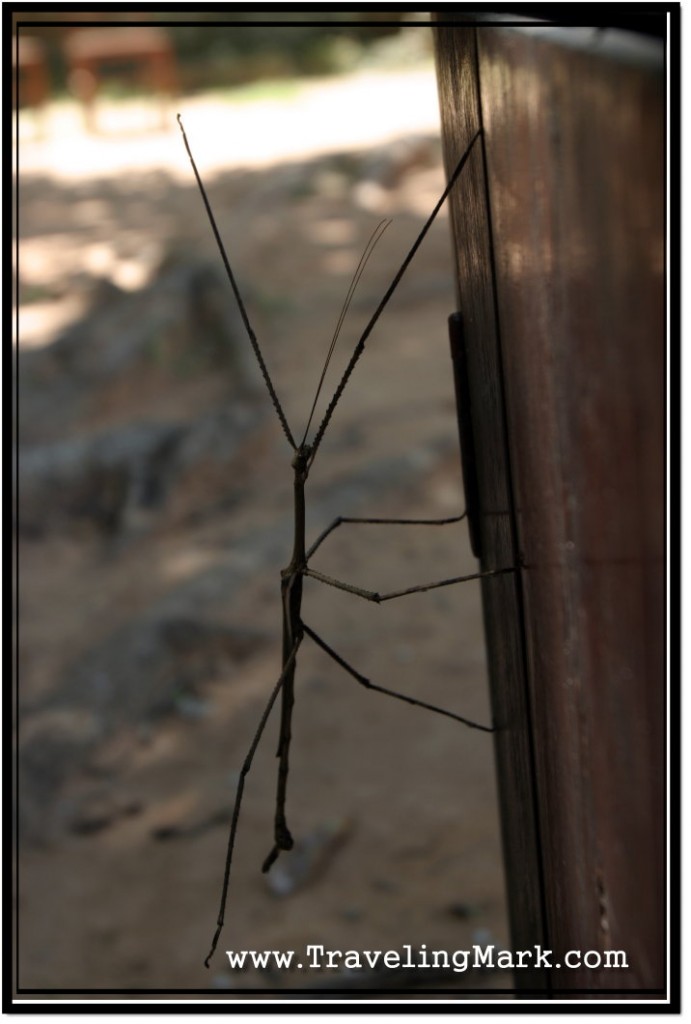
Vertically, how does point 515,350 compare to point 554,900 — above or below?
above

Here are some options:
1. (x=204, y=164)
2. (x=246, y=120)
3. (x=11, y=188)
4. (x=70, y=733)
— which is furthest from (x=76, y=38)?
(x=11, y=188)

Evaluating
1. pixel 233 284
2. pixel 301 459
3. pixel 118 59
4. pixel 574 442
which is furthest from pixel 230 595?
pixel 118 59

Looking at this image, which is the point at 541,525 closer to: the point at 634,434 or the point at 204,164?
the point at 634,434

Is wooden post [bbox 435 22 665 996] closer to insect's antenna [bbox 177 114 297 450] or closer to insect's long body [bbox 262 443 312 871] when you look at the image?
insect's antenna [bbox 177 114 297 450]

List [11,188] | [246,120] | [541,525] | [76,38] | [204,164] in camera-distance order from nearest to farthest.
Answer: [541,525] < [11,188] < [204,164] < [246,120] < [76,38]

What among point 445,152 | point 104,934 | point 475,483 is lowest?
point 104,934

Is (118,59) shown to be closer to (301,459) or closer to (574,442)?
(301,459)

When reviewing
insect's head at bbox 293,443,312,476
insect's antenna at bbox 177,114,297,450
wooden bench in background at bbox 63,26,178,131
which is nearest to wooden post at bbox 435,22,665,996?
insect's antenna at bbox 177,114,297,450
